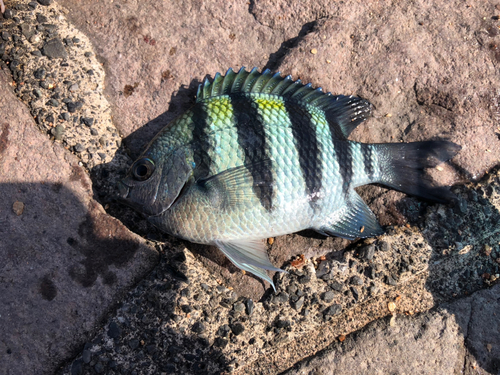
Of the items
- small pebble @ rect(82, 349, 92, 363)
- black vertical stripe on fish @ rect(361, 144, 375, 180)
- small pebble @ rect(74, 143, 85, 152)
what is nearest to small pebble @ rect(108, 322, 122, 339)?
small pebble @ rect(82, 349, 92, 363)

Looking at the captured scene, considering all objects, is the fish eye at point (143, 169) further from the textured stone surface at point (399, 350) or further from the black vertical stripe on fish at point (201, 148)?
the textured stone surface at point (399, 350)

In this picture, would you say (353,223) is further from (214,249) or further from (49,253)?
(49,253)

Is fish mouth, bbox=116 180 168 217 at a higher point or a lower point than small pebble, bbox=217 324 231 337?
higher

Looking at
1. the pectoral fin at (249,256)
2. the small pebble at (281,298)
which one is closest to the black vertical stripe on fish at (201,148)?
the pectoral fin at (249,256)

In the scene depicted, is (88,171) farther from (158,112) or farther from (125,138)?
(158,112)

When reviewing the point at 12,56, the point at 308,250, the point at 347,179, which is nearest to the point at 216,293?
the point at 308,250

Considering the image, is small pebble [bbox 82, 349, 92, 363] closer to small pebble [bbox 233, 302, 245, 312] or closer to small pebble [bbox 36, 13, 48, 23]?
small pebble [bbox 233, 302, 245, 312]
